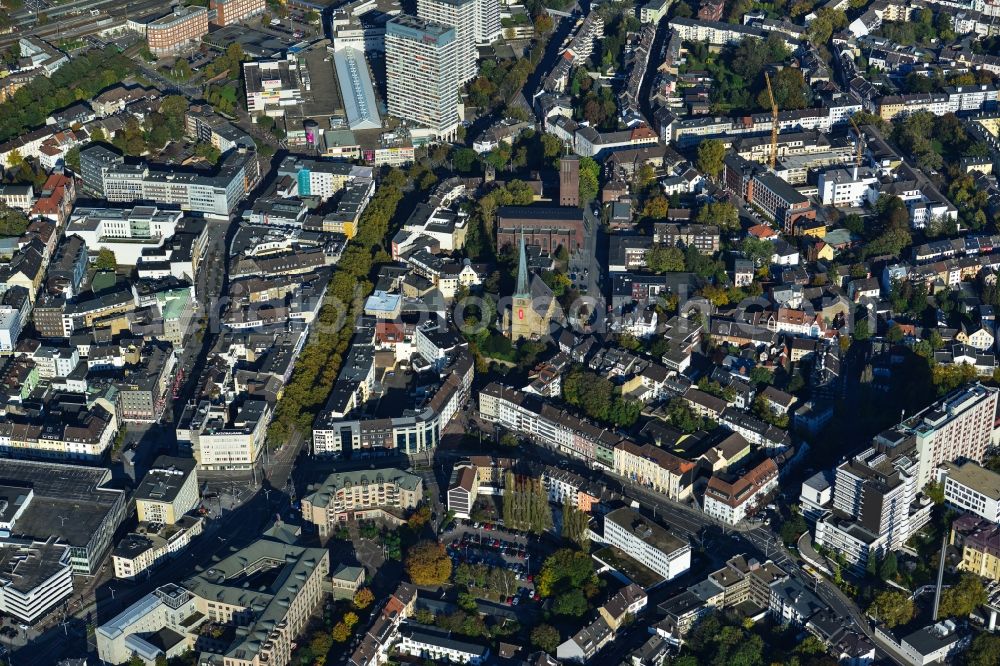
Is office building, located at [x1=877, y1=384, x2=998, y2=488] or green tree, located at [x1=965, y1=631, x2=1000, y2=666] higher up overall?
office building, located at [x1=877, y1=384, x2=998, y2=488]

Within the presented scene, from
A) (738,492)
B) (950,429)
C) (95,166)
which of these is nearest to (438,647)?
(738,492)

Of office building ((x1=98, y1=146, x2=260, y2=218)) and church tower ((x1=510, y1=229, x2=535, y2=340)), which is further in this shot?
office building ((x1=98, y1=146, x2=260, y2=218))

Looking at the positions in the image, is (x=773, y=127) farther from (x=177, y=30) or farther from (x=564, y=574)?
(x=177, y=30)

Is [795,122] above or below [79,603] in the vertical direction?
above

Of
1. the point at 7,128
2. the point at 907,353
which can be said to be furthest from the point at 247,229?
the point at 907,353

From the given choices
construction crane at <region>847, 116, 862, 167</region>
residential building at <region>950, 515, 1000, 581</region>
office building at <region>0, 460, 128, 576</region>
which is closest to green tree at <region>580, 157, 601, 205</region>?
construction crane at <region>847, 116, 862, 167</region>

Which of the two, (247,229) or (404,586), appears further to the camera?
(247,229)

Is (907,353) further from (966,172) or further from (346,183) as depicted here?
(346,183)

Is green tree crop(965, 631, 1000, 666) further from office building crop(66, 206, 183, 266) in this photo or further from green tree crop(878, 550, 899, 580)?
office building crop(66, 206, 183, 266)
